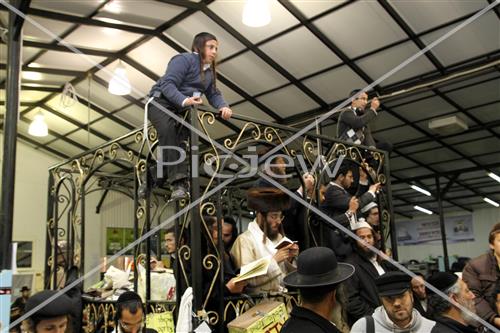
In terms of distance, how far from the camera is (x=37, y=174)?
13.0m

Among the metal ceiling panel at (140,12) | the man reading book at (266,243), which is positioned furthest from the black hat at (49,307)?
the metal ceiling panel at (140,12)

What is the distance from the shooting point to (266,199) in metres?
3.34

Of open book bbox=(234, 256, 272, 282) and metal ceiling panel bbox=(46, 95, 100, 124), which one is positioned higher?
metal ceiling panel bbox=(46, 95, 100, 124)

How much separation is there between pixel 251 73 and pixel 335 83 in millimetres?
1360

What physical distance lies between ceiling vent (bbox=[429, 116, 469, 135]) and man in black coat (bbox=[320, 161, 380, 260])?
15.9ft

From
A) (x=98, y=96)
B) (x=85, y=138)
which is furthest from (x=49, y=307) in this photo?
(x=85, y=138)

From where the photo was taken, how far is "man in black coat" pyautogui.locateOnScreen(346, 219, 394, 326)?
3.37m

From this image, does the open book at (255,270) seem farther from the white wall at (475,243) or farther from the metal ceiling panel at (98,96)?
the white wall at (475,243)

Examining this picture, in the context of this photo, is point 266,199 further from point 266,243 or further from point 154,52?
point 154,52

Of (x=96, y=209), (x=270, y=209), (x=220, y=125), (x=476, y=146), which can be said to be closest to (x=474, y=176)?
(x=476, y=146)

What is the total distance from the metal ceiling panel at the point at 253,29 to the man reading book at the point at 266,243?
4009 millimetres

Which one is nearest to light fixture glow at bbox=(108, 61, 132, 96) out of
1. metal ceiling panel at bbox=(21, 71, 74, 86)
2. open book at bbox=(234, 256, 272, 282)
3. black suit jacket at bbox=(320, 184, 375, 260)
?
metal ceiling panel at bbox=(21, 71, 74, 86)

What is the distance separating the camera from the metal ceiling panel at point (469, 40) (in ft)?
21.3

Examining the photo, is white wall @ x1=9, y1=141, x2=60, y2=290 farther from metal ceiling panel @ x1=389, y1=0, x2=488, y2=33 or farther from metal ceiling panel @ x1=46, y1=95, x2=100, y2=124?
metal ceiling panel @ x1=389, y1=0, x2=488, y2=33
